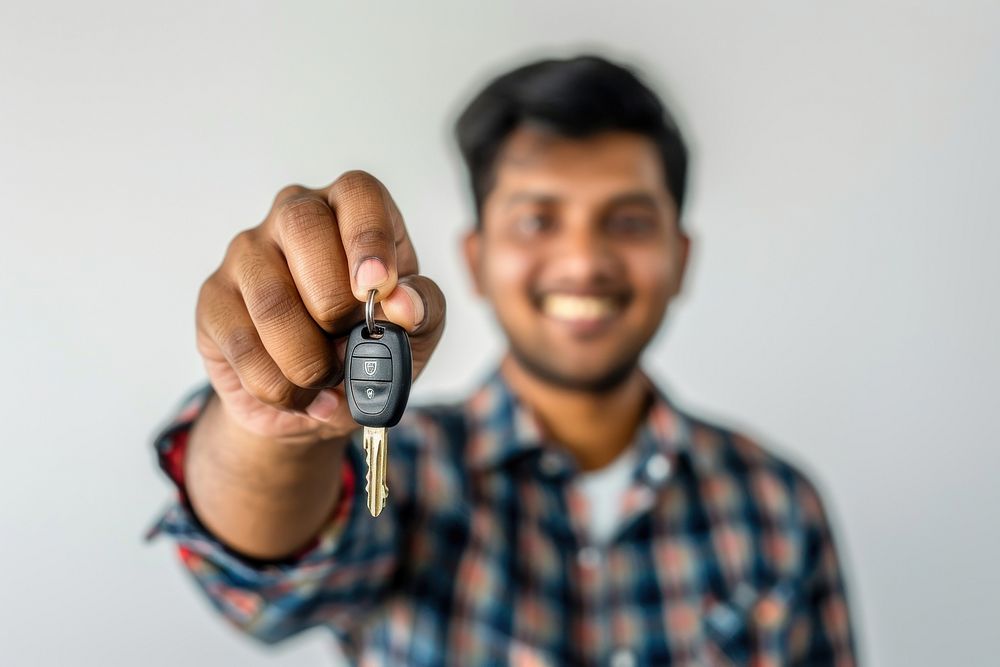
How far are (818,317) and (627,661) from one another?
31.1 inches

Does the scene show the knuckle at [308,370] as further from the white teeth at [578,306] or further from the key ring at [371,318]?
the white teeth at [578,306]

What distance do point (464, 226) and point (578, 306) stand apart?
451 millimetres

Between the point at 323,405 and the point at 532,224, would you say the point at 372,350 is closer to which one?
the point at 323,405

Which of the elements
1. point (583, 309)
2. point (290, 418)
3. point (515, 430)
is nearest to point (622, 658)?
point (515, 430)

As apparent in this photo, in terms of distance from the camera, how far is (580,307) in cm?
126

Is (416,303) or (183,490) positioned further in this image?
(183,490)

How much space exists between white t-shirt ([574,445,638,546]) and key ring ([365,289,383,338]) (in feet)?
2.58

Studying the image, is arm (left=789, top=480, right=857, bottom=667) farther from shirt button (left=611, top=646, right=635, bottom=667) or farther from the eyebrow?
the eyebrow

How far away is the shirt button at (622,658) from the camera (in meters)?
1.25

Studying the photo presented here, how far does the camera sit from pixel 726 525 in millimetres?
1352

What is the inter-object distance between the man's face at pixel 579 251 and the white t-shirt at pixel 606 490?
5.6 inches

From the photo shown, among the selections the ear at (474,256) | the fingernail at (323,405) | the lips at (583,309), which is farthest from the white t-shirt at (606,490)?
the fingernail at (323,405)

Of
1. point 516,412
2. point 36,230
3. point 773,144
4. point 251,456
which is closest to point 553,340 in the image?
point 516,412

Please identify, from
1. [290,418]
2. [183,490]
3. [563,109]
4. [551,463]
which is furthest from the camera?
[551,463]
